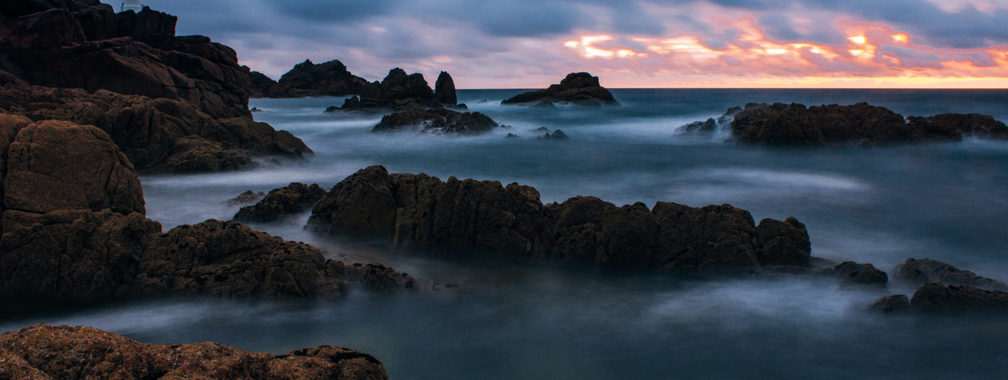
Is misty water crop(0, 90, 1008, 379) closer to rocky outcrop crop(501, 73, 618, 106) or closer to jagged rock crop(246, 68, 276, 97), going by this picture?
rocky outcrop crop(501, 73, 618, 106)

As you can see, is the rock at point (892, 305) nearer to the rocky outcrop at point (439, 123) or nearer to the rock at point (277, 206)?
the rock at point (277, 206)

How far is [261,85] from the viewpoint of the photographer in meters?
81.9

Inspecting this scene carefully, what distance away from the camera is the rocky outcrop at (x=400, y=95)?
41156mm

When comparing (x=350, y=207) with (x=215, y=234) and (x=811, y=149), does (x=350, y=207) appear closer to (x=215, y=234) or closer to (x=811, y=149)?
(x=215, y=234)

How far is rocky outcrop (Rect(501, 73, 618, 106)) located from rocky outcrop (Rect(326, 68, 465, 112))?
30.6 feet

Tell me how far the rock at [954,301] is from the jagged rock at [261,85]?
79046 mm

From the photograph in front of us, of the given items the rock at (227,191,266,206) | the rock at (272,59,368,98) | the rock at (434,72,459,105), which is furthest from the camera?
the rock at (272,59,368,98)

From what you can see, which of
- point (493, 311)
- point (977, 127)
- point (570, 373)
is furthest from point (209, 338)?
point (977, 127)

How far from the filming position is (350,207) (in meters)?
8.11

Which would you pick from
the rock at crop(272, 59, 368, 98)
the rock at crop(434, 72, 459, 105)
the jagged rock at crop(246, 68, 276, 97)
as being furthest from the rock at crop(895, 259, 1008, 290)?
the jagged rock at crop(246, 68, 276, 97)

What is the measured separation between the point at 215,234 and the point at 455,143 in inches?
641

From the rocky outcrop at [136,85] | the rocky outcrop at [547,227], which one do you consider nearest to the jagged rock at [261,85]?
the rocky outcrop at [136,85]

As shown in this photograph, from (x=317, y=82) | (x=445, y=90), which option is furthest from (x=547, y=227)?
(x=317, y=82)

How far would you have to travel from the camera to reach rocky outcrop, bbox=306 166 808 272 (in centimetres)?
700
